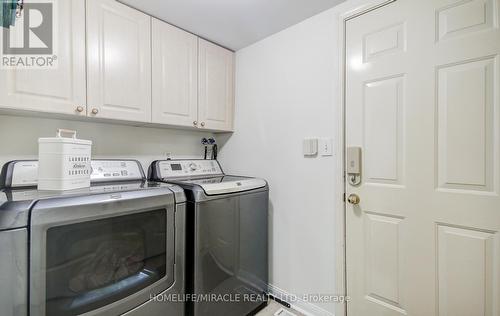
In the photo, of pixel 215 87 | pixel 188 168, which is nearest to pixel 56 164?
pixel 188 168

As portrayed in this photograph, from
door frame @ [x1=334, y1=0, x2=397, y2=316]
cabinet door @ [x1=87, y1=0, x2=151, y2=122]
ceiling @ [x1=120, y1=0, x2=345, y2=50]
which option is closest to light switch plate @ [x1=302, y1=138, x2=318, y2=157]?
door frame @ [x1=334, y1=0, x2=397, y2=316]

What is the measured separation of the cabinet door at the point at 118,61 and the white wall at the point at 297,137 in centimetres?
88

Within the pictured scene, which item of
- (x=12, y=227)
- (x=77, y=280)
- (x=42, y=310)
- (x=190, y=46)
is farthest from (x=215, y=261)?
(x=190, y=46)

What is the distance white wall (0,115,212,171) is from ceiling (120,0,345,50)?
0.88 m

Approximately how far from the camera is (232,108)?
224 centimetres

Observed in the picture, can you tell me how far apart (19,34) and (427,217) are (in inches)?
92.2

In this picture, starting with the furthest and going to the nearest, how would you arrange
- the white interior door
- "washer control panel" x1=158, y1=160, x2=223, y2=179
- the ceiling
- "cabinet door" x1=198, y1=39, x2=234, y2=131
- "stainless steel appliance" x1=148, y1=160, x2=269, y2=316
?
"cabinet door" x1=198, y1=39, x2=234, y2=131 < "washer control panel" x1=158, y1=160, x2=223, y2=179 < the ceiling < "stainless steel appliance" x1=148, y1=160, x2=269, y2=316 < the white interior door

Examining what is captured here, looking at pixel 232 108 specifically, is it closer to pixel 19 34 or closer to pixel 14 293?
pixel 19 34

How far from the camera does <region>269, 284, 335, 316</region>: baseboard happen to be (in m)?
1.64

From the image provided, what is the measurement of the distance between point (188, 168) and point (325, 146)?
3.75 ft

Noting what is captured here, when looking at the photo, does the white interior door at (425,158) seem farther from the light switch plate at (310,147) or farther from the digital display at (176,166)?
the digital display at (176,166)

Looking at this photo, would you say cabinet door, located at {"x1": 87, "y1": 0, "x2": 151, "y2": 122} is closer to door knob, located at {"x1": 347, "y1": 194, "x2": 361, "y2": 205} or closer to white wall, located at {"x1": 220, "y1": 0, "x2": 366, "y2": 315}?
white wall, located at {"x1": 220, "y1": 0, "x2": 366, "y2": 315}

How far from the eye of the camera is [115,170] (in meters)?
1.65

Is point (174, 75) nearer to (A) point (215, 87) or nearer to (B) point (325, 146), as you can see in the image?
(A) point (215, 87)
